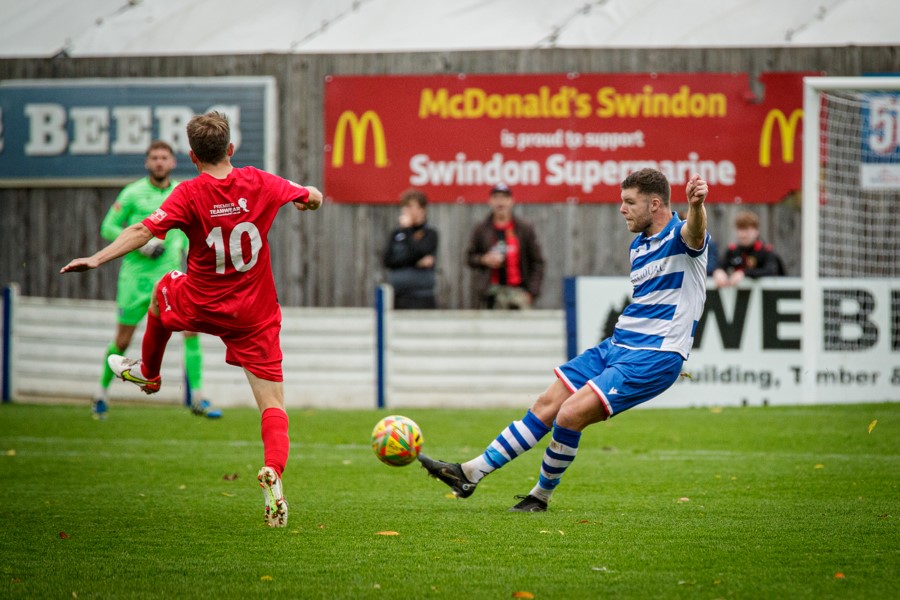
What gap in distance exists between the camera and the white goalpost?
42.3ft

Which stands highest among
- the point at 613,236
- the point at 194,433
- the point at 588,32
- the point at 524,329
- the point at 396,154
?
the point at 588,32

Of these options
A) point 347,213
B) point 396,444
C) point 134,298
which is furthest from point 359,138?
point 396,444

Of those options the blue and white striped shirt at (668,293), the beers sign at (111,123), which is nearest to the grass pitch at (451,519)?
the blue and white striped shirt at (668,293)

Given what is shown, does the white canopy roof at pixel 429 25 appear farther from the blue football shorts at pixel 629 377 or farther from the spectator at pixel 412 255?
the blue football shorts at pixel 629 377

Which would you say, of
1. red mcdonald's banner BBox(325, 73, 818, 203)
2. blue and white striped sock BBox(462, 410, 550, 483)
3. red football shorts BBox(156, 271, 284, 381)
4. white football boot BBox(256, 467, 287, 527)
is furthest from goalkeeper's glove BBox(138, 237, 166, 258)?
red mcdonald's banner BBox(325, 73, 818, 203)

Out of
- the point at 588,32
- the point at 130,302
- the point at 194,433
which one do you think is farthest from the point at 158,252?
the point at 588,32

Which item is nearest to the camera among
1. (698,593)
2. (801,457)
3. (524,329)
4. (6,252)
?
(698,593)

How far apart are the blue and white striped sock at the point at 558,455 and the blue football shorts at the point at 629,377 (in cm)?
23

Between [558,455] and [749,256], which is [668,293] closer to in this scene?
[558,455]

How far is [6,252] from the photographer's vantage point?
18.5 metres

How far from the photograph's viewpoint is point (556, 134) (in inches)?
675

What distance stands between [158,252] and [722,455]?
5.53 metres

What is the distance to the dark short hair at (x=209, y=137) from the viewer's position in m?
6.24

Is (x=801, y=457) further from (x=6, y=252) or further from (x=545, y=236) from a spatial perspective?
(x=6, y=252)
